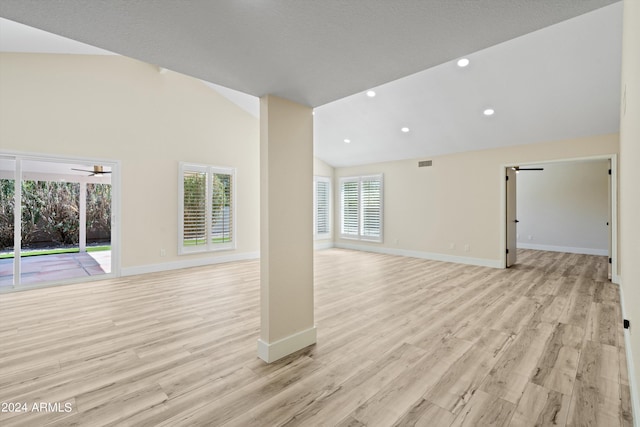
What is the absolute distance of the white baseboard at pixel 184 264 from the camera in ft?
17.1

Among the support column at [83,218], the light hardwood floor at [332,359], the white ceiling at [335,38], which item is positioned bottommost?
the light hardwood floor at [332,359]

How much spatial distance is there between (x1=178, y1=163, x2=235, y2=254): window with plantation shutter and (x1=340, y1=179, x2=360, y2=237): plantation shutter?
340 cm

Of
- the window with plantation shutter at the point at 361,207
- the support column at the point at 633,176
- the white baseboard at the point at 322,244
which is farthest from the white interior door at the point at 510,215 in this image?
the white baseboard at the point at 322,244

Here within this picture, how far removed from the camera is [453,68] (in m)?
4.15

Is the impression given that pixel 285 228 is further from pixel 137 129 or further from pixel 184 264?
pixel 137 129

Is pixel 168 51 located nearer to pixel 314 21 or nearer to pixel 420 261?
pixel 314 21

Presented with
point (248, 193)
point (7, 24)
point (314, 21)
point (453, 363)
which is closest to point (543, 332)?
point (453, 363)

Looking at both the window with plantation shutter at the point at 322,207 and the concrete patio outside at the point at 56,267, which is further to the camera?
the window with plantation shutter at the point at 322,207

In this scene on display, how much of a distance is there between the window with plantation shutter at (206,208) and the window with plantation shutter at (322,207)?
2.59m

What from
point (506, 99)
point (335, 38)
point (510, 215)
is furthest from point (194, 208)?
point (510, 215)

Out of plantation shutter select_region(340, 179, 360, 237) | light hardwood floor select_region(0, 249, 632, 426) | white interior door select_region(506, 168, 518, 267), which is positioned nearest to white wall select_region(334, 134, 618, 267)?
white interior door select_region(506, 168, 518, 267)

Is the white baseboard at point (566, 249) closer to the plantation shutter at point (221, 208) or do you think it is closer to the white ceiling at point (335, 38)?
the white ceiling at point (335, 38)

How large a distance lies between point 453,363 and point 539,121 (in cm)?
456

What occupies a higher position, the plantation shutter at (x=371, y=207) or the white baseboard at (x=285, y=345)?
the plantation shutter at (x=371, y=207)
